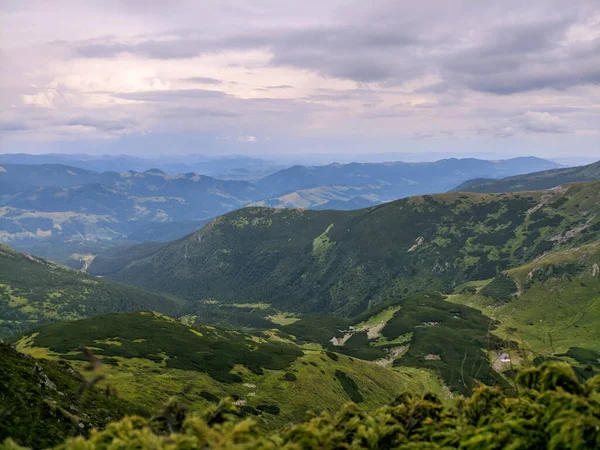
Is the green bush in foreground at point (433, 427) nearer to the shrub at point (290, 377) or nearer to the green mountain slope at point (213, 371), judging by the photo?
the green mountain slope at point (213, 371)

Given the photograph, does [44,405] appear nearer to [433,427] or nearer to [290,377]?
[433,427]

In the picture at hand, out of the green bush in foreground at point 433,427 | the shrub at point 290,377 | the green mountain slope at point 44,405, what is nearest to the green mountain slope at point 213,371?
the shrub at point 290,377

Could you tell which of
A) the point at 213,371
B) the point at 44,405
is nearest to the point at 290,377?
the point at 213,371

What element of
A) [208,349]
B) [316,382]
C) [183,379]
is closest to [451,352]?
[316,382]

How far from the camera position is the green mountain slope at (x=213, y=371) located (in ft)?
270

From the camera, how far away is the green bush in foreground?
2098 cm

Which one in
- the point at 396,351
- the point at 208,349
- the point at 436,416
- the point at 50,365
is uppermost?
the point at 436,416

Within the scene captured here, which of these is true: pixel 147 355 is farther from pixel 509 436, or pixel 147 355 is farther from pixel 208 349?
pixel 509 436

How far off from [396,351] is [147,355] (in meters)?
120

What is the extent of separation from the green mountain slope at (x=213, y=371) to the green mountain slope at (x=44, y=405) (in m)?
9.21

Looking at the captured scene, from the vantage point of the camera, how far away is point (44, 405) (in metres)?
49.4

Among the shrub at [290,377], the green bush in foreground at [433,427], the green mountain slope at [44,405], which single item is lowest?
the shrub at [290,377]

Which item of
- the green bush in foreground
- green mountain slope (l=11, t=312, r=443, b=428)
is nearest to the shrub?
green mountain slope (l=11, t=312, r=443, b=428)

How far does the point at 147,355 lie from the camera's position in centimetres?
10850
